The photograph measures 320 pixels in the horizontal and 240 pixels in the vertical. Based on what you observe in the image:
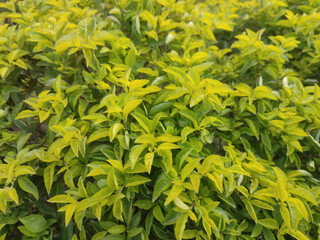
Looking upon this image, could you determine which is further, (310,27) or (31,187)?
(310,27)

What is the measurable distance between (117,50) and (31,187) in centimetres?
95

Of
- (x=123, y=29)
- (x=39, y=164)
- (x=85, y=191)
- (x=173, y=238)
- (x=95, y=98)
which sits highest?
(x=123, y=29)

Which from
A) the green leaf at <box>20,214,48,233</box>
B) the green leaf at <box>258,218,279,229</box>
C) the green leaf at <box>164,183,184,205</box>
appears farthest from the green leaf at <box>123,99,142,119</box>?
the green leaf at <box>258,218,279,229</box>

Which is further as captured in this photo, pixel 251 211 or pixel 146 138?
pixel 251 211

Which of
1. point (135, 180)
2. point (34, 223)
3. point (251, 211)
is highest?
point (135, 180)

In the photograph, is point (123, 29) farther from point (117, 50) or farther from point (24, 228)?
point (24, 228)

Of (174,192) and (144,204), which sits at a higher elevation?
(174,192)

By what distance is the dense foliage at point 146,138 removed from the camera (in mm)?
1305

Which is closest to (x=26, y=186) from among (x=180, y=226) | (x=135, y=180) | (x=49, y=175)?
(x=49, y=175)

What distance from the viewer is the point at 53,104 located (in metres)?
1.51

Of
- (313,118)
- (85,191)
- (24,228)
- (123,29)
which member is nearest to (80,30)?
(123,29)

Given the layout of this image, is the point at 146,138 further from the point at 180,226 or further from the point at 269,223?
the point at 269,223

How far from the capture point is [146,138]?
50.2 inches

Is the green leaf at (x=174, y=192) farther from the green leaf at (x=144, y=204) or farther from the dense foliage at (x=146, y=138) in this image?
the green leaf at (x=144, y=204)
